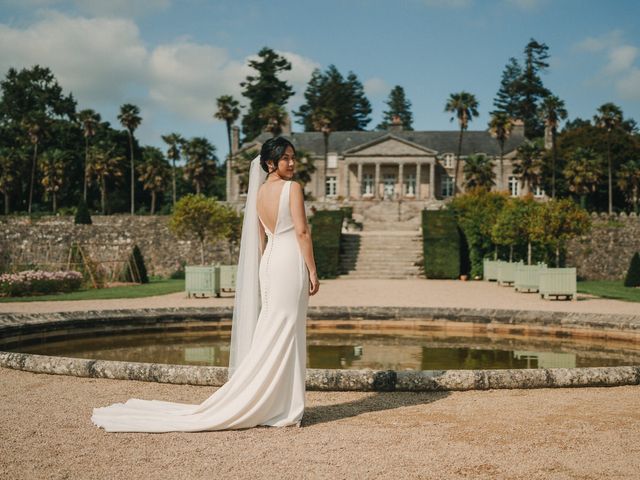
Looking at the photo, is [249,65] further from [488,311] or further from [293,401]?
[293,401]

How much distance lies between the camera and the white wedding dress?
4520mm

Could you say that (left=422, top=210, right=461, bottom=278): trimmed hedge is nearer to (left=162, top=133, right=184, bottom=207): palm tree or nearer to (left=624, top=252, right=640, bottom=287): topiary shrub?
(left=624, top=252, right=640, bottom=287): topiary shrub

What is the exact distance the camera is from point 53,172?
2040 inches

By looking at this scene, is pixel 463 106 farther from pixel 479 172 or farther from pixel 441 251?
pixel 441 251

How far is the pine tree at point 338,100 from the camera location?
3147 inches

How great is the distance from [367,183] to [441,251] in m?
34.2

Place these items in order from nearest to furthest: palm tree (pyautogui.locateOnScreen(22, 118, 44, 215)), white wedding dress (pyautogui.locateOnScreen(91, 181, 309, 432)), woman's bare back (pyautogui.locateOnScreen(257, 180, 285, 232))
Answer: white wedding dress (pyautogui.locateOnScreen(91, 181, 309, 432)) → woman's bare back (pyautogui.locateOnScreen(257, 180, 285, 232)) → palm tree (pyautogui.locateOnScreen(22, 118, 44, 215))

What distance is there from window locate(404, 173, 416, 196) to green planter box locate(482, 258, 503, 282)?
34152 mm

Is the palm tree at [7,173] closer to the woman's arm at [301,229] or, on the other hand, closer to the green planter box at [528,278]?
the green planter box at [528,278]

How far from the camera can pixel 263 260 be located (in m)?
4.81

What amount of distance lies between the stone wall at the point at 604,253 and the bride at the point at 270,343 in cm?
3000

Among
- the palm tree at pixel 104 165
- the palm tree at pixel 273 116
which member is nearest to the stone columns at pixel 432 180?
the palm tree at pixel 273 116

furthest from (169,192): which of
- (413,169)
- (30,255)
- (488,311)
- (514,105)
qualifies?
(488,311)

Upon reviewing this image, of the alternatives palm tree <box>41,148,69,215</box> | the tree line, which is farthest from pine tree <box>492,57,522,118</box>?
palm tree <box>41,148,69,215</box>
